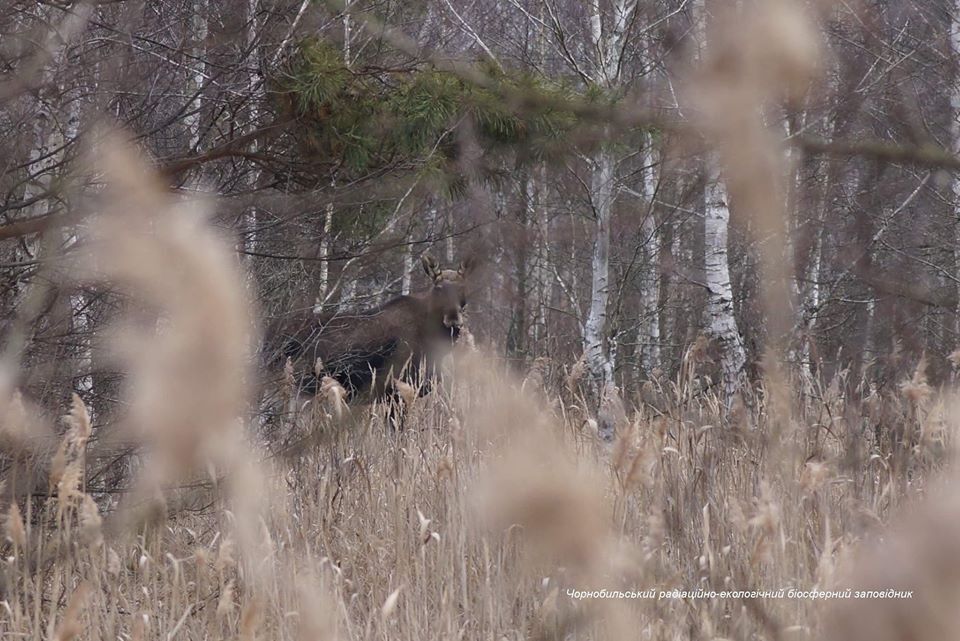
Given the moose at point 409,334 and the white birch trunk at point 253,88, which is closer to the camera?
the white birch trunk at point 253,88

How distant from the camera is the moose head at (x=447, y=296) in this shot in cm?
908

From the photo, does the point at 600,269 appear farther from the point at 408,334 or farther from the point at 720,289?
the point at 408,334

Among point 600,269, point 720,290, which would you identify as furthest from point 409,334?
point 720,290

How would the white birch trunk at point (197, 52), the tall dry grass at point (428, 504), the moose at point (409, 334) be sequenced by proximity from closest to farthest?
the tall dry grass at point (428, 504) < the white birch trunk at point (197, 52) < the moose at point (409, 334)

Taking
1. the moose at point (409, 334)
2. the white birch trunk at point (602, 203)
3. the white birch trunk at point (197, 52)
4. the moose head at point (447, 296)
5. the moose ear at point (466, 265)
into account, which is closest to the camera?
the white birch trunk at point (197, 52)

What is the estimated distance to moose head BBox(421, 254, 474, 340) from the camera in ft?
29.8

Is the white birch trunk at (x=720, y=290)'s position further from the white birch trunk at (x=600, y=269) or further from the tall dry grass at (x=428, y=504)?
the tall dry grass at (x=428, y=504)

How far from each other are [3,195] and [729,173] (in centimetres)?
306

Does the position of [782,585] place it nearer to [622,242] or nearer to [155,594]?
[155,594]

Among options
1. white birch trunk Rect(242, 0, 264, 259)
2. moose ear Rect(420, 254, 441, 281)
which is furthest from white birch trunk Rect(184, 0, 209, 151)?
moose ear Rect(420, 254, 441, 281)

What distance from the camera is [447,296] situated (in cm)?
927

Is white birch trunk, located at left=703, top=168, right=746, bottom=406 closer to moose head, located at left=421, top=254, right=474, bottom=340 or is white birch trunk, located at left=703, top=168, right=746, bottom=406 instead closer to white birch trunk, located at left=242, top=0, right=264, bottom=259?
moose head, located at left=421, top=254, right=474, bottom=340

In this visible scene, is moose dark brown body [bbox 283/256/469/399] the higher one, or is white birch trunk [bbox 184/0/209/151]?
white birch trunk [bbox 184/0/209/151]

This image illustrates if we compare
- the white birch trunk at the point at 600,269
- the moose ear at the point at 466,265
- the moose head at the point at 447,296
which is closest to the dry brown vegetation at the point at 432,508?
the white birch trunk at the point at 600,269
